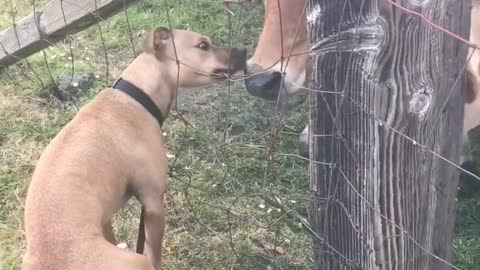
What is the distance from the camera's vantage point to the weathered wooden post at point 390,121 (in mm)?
1875

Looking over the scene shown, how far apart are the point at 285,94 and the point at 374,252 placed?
1205 millimetres

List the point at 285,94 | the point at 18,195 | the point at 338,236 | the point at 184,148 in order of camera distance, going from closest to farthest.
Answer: the point at 338,236 → the point at 285,94 → the point at 18,195 → the point at 184,148

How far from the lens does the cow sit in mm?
2891

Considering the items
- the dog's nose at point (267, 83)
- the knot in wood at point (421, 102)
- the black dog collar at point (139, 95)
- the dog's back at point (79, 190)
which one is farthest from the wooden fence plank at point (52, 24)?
the knot in wood at point (421, 102)

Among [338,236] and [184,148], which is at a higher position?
[338,236]

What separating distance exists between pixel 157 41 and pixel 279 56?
510mm

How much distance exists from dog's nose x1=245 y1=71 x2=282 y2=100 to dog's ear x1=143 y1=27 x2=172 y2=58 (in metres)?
0.41

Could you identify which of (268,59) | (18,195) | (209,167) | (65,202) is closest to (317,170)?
(65,202)

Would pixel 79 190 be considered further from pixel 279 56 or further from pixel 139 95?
pixel 279 56

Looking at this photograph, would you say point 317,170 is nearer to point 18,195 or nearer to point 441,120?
point 441,120

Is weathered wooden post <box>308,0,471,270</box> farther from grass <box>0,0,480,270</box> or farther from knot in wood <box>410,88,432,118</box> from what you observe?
grass <box>0,0,480,270</box>

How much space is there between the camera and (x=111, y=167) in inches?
112

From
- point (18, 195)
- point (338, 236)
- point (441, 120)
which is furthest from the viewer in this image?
point (18, 195)

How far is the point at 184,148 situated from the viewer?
395cm
